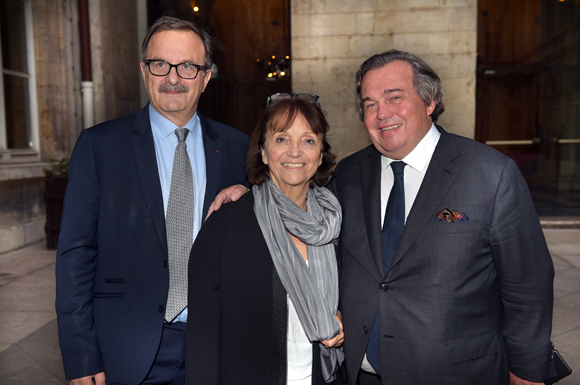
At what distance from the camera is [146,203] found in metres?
1.89

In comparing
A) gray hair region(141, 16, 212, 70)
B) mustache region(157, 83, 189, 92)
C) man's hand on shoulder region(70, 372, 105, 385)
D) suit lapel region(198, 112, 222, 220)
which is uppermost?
gray hair region(141, 16, 212, 70)

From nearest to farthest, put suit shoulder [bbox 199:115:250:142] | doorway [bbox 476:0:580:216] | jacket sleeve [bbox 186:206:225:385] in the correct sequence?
jacket sleeve [bbox 186:206:225:385] → suit shoulder [bbox 199:115:250:142] → doorway [bbox 476:0:580:216]

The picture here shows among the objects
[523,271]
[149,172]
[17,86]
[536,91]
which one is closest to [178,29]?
[149,172]

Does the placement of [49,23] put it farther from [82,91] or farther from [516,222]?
[516,222]

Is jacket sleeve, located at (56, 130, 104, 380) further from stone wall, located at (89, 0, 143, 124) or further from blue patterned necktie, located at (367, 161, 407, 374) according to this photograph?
stone wall, located at (89, 0, 143, 124)

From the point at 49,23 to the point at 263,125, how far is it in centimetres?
722

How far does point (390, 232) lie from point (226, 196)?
0.74m

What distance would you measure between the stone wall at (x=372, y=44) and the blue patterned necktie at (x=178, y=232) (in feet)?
18.0

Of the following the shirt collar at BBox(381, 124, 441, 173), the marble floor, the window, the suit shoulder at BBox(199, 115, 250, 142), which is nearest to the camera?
the shirt collar at BBox(381, 124, 441, 173)

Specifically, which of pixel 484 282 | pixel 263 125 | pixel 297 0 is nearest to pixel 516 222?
pixel 484 282

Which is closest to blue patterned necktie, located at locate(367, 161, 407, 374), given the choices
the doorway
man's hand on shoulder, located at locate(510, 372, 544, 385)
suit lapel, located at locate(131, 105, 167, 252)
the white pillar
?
man's hand on shoulder, located at locate(510, 372, 544, 385)

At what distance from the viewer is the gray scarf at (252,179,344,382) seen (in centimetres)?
185

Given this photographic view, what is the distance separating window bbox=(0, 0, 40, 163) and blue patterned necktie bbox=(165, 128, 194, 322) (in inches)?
243

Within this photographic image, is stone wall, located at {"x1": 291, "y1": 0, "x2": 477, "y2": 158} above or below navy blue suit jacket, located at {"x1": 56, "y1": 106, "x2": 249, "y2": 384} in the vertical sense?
above
